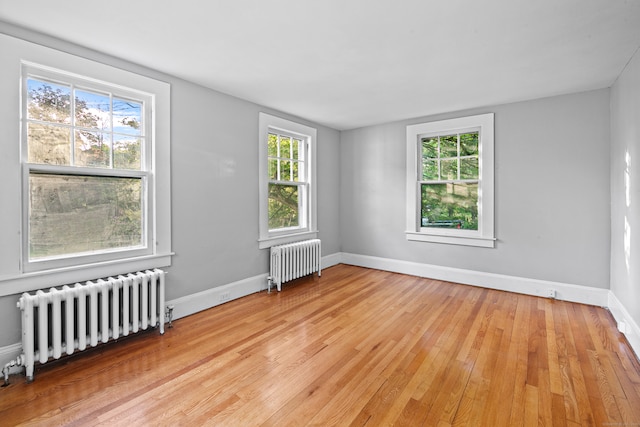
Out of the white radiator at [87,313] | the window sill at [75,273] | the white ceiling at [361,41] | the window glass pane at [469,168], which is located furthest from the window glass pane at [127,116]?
the window glass pane at [469,168]

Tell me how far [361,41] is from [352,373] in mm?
2651

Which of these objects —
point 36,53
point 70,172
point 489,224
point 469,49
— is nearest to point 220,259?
point 70,172

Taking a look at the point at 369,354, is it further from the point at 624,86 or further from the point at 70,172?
the point at 624,86

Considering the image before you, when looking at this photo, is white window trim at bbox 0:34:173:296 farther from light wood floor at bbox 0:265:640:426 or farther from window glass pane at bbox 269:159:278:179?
window glass pane at bbox 269:159:278:179

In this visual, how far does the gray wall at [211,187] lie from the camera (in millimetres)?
3221

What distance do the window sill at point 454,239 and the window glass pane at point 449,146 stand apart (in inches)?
50.7

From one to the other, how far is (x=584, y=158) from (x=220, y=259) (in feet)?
→ 15.3

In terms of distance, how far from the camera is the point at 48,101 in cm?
243

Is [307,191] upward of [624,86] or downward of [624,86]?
downward

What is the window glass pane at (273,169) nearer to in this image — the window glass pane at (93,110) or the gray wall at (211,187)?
the gray wall at (211,187)

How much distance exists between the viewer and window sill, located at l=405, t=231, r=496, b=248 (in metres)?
4.26

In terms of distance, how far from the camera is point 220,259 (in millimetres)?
3648

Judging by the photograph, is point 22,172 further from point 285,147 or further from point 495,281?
point 495,281

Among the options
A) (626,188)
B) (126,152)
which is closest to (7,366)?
(126,152)
